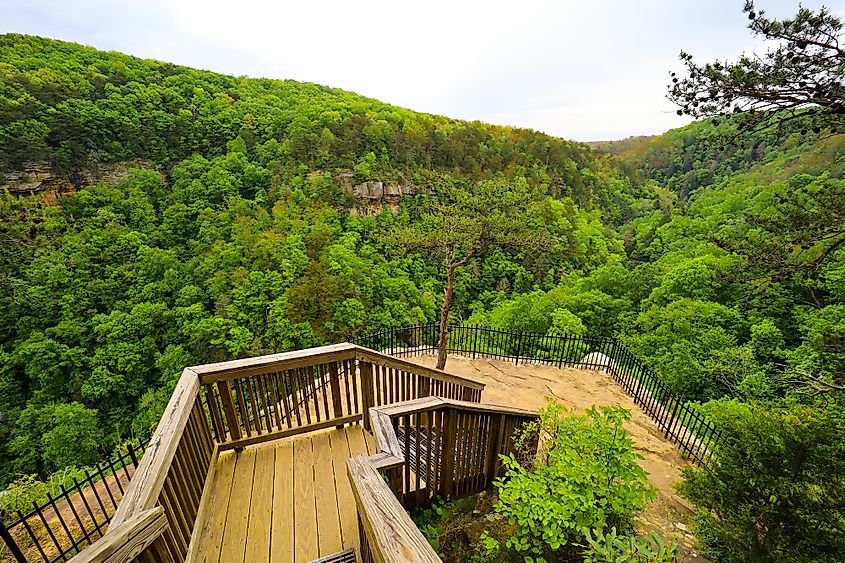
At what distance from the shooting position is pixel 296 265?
89.1 ft

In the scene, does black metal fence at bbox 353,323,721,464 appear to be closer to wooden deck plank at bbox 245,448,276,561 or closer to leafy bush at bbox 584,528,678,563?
leafy bush at bbox 584,528,678,563

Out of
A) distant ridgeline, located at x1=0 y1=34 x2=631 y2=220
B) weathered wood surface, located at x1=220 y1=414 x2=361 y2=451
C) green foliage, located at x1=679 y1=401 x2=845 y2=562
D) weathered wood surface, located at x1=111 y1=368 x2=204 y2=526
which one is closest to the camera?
weathered wood surface, located at x1=111 y1=368 x2=204 y2=526

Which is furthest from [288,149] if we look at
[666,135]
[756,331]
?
[666,135]

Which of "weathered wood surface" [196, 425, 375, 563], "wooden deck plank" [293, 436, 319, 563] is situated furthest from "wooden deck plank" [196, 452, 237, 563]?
"wooden deck plank" [293, 436, 319, 563]

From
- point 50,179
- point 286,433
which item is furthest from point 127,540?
point 50,179

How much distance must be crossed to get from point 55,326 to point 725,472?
1354 inches

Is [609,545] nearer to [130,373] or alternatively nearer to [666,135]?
[130,373]

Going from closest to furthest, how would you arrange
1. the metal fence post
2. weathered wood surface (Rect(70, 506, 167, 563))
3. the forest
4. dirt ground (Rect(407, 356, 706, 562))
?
weathered wood surface (Rect(70, 506, 167, 563)), the metal fence post, dirt ground (Rect(407, 356, 706, 562)), the forest

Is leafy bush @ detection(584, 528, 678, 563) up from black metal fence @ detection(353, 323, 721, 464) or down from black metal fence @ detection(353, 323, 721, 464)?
up

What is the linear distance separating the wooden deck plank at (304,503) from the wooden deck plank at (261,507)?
7.4 inches

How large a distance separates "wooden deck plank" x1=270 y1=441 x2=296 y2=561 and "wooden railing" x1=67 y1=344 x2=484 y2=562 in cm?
24

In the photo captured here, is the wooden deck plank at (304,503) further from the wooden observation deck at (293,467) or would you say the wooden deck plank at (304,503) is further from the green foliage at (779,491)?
the green foliage at (779,491)

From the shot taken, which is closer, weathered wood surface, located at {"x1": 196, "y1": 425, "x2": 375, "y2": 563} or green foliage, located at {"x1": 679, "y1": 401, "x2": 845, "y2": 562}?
weathered wood surface, located at {"x1": 196, "y1": 425, "x2": 375, "y2": 563}

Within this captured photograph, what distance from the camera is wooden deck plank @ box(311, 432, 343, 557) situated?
249 centimetres
